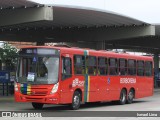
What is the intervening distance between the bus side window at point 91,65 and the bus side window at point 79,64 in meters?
0.37

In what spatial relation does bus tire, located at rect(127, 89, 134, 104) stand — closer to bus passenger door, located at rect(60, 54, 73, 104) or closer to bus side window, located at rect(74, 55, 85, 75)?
bus side window, located at rect(74, 55, 85, 75)

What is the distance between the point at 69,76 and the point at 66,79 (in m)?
0.30

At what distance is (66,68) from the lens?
19.8 m

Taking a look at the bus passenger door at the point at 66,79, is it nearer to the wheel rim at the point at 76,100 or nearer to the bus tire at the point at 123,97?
the wheel rim at the point at 76,100

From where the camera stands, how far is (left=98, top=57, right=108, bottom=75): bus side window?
2259 centimetres

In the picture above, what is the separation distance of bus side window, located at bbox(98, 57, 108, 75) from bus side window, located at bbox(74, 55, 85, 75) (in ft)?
5.23

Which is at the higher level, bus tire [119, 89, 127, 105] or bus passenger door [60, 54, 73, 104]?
bus passenger door [60, 54, 73, 104]

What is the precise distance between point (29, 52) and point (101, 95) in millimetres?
4759

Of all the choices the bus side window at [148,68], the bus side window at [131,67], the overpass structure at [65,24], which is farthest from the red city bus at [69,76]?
the overpass structure at [65,24]

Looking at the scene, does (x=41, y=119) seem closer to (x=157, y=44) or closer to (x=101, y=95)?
(x=101, y=95)

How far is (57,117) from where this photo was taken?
17.0 metres

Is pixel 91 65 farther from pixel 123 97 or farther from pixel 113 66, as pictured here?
pixel 123 97

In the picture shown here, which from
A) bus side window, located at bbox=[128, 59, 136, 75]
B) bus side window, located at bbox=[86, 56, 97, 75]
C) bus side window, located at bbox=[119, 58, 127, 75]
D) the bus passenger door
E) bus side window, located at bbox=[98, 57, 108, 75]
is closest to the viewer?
the bus passenger door

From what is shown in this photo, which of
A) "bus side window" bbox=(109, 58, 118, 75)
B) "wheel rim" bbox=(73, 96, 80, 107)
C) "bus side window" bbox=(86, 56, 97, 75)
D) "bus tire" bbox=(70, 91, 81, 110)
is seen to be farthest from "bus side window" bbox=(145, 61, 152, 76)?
"wheel rim" bbox=(73, 96, 80, 107)
